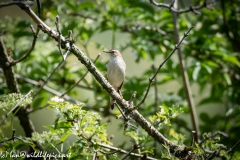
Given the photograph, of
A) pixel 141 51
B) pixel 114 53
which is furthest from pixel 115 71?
pixel 141 51

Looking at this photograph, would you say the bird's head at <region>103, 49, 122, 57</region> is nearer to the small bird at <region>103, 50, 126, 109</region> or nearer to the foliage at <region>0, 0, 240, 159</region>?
the small bird at <region>103, 50, 126, 109</region>

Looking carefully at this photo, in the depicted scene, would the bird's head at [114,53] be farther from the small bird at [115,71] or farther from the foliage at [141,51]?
the foliage at [141,51]

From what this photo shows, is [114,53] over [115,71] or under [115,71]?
over

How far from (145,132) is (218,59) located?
261cm

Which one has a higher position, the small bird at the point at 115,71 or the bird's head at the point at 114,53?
the bird's head at the point at 114,53

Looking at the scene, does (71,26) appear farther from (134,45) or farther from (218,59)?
(218,59)

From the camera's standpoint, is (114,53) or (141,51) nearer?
(141,51)

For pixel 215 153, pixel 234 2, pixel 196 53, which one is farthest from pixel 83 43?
pixel 215 153

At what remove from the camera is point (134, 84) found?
14.8 feet

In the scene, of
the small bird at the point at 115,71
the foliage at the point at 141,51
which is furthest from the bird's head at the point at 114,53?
the foliage at the point at 141,51

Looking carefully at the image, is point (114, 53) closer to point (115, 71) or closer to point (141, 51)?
point (115, 71)

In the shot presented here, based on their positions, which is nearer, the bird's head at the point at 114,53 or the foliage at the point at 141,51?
the foliage at the point at 141,51

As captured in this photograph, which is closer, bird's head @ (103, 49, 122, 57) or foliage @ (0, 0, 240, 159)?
foliage @ (0, 0, 240, 159)

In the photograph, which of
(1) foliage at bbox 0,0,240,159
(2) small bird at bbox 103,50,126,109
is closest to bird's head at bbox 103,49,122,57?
(2) small bird at bbox 103,50,126,109
